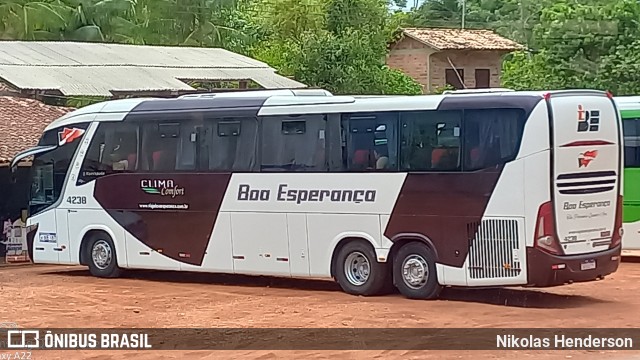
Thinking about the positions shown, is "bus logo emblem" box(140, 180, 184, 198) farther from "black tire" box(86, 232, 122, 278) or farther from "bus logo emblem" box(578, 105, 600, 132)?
"bus logo emblem" box(578, 105, 600, 132)

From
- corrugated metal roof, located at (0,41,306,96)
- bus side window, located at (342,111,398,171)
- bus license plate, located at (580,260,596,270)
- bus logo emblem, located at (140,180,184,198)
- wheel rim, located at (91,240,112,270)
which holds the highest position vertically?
corrugated metal roof, located at (0,41,306,96)

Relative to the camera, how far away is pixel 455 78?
45406mm

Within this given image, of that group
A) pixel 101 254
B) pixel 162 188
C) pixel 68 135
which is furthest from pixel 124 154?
pixel 101 254

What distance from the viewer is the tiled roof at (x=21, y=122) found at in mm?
22234

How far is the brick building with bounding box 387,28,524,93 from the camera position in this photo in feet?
145

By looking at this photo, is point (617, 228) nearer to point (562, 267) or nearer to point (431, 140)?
point (562, 267)

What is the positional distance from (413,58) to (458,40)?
1938 millimetres

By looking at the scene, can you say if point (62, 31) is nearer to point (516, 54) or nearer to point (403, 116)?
point (516, 54)

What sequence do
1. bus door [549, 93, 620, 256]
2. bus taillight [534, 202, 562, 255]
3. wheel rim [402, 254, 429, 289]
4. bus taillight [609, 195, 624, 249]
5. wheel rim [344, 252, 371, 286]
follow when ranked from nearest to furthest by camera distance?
bus taillight [534, 202, 562, 255]
bus door [549, 93, 620, 256]
bus taillight [609, 195, 624, 249]
wheel rim [402, 254, 429, 289]
wheel rim [344, 252, 371, 286]

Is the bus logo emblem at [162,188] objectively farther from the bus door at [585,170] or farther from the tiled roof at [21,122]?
the bus door at [585,170]

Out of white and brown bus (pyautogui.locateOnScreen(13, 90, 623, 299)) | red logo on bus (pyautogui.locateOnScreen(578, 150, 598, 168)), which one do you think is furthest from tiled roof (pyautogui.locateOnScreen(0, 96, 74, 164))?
red logo on bus (pyautogui.locateOnScreen(578, 150, 598, 168))

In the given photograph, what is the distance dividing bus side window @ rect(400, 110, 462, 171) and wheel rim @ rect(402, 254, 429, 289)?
1234mm

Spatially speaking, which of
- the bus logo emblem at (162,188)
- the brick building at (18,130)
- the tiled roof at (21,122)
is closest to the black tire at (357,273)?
the bus logo emblem at (162,188)

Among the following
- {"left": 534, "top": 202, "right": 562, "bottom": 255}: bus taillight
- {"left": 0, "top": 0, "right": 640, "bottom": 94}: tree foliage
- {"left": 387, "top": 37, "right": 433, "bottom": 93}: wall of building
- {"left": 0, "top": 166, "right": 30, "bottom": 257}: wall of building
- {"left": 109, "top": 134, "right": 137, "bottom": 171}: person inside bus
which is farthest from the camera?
{"left": 387, "top": 37, "right": 433, "bottom": 93}: wall of building
